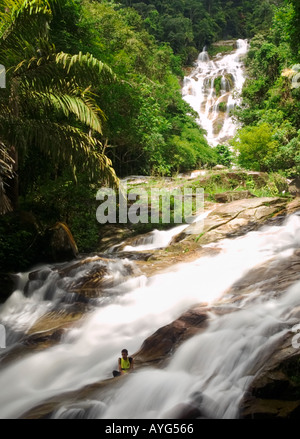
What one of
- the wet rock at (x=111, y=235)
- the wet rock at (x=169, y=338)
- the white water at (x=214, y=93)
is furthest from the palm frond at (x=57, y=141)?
the white water at (x=214, y=93)

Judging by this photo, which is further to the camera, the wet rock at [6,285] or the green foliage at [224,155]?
the green foliage at [224,155]

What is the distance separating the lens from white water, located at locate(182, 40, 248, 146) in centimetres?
3241

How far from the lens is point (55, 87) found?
756 cm

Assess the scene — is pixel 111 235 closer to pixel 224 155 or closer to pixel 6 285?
pixel 6 285

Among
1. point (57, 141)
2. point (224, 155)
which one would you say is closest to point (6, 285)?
point (57, 141)

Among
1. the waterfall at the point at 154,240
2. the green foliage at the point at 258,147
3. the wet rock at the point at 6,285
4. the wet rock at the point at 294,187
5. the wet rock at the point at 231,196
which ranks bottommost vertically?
the wet rock at the point at 6,285

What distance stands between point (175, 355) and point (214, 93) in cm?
3541

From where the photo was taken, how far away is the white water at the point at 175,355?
3684mm

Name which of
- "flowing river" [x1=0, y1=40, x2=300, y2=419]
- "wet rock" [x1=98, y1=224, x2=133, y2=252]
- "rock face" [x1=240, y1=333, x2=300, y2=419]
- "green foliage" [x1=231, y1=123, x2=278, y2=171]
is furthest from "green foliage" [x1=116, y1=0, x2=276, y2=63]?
"rock face" [x1=240, y1=333, x2=300, y2=419]

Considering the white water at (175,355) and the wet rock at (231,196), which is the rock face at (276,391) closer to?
the white water at (175,355)

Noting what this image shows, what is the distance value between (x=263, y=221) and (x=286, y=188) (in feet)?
17.2

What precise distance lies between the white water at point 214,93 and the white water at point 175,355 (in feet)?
79.4

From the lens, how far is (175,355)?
4371 millimetres

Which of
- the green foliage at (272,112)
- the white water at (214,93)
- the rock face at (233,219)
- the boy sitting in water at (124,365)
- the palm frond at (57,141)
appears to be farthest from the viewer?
the white water at (214,93)
